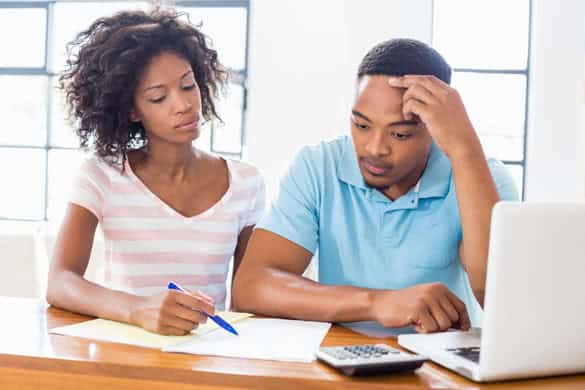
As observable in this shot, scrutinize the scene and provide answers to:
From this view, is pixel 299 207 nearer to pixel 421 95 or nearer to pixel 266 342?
pixel 421 95

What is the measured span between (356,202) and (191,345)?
57cm

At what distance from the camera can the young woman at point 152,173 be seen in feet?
5.49

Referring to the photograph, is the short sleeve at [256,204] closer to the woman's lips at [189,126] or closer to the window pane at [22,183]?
the woman's lips at [189,126]

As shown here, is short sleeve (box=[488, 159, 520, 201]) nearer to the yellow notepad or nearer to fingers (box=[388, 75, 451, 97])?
fingers (box=[388, 75, 451, 97])

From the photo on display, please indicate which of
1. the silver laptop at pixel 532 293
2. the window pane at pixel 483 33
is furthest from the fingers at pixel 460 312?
the window pane at pixel 483 33

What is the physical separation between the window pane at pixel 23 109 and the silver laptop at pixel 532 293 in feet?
13.8

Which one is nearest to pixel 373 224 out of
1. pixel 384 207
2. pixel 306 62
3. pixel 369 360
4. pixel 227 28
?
pixel 384 207

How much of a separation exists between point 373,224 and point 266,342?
481 mm

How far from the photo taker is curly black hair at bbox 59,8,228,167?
1.72 meters

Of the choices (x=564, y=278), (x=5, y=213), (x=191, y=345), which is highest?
(x=564, y=278)

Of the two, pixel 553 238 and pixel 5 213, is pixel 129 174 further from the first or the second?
pixel 5 213

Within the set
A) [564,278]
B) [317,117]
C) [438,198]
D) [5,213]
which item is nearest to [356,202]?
[438,198]

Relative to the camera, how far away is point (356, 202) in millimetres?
1501

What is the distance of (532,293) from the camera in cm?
87
